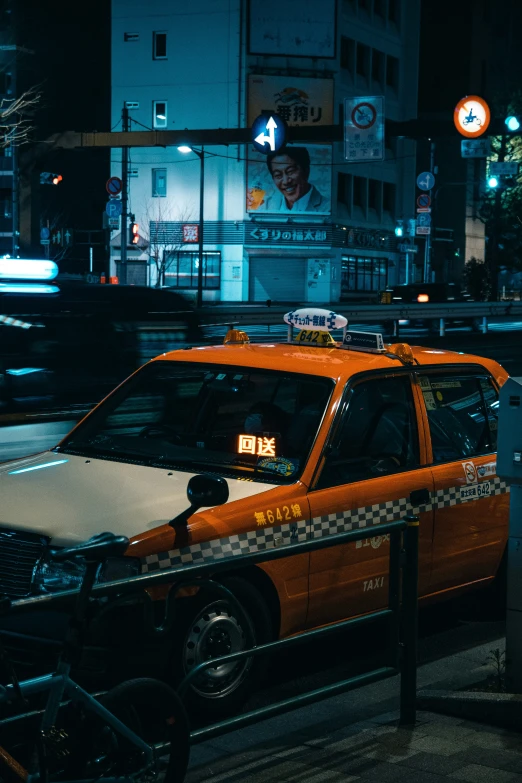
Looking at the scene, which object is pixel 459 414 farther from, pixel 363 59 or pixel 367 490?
pixel 363 59

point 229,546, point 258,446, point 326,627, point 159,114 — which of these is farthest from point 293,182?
point 326,627

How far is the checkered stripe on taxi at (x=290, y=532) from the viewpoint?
4848 millimetres

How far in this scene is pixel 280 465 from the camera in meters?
5.61

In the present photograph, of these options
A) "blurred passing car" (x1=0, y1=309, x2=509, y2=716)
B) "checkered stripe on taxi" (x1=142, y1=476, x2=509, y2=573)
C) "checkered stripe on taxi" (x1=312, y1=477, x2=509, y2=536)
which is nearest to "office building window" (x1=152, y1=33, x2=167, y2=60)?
"blurred passing car" (x1=0, y1=309, x2=509, y2=716)

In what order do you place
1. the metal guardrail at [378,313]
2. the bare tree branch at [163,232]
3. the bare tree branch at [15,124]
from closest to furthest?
the metal guardrail at [378,313], the bare tree branch at [15,124], the bare tree branch at [163,232]

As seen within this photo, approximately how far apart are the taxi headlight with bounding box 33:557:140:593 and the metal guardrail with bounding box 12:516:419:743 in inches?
18.2

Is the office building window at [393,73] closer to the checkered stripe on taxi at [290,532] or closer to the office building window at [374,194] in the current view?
the office building window at [374,194]

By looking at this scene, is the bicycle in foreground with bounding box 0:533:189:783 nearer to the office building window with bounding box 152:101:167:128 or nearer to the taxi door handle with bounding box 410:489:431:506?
the taxi door handle with bounding box 410:489:431:506

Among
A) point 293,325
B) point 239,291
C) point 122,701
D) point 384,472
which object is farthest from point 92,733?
point 239,291

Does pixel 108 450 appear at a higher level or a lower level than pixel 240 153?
lower

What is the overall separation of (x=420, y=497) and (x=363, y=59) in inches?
2520

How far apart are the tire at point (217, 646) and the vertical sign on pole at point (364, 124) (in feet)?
66.2

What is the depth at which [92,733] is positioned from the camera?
137 inches

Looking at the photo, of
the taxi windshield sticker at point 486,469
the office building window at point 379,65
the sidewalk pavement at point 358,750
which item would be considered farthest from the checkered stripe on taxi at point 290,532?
the office building window at point 379,65
